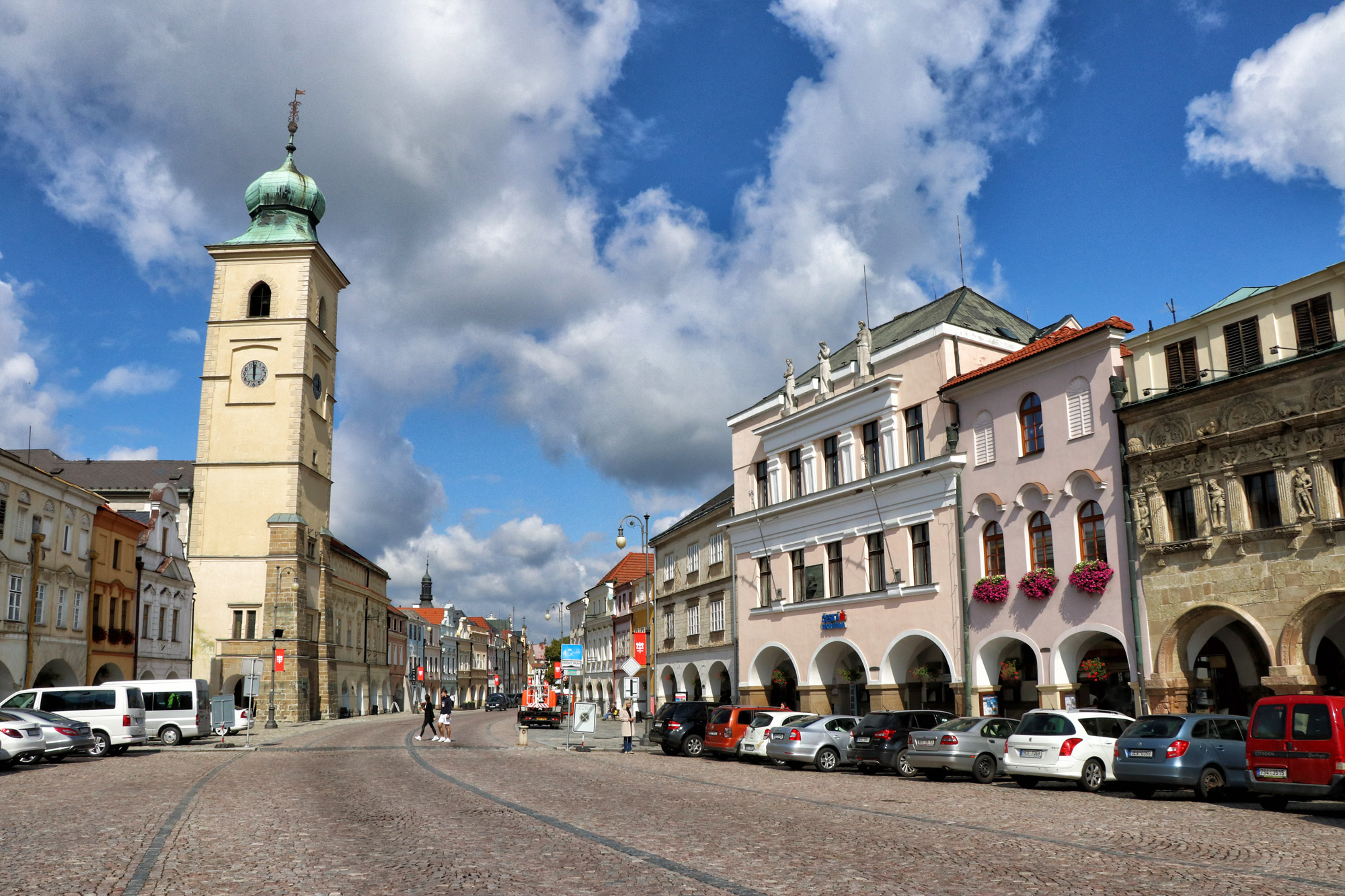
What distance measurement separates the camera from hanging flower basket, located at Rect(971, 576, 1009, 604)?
2906 cm

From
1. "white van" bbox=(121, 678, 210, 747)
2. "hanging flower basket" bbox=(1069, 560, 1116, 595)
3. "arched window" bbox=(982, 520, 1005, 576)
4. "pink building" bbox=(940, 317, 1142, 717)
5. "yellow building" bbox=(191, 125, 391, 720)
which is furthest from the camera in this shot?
"yellow building" bbox=(191, 125, 391, 720)

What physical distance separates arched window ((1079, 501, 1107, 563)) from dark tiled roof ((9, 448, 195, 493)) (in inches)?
2345

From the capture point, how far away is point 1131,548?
2541 centimetres

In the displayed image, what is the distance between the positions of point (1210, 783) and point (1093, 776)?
7.73ft

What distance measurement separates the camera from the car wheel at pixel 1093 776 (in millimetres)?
19719

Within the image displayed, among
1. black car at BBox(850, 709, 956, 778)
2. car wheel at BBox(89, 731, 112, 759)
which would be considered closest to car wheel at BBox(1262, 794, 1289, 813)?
black car at BBox(850, 709, 956, 778)

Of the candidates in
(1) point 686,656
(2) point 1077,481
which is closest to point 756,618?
(1) point 686,656

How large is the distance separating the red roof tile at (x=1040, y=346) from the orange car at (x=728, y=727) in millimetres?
Result: 11065

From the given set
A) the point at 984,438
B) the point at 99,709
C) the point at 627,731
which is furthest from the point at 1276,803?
the point at 99,709

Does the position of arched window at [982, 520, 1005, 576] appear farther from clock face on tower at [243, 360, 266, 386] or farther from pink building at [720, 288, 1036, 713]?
clock face on tower at [243, 360, 266, 386]

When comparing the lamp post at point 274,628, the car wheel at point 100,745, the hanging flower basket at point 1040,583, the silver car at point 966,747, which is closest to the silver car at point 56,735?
the car wheel at point 100,745

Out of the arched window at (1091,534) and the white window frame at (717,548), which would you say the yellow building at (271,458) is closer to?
the white window frame at (717,548)

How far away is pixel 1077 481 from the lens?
27.2m

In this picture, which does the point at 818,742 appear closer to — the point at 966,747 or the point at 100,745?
the point at 966,747
